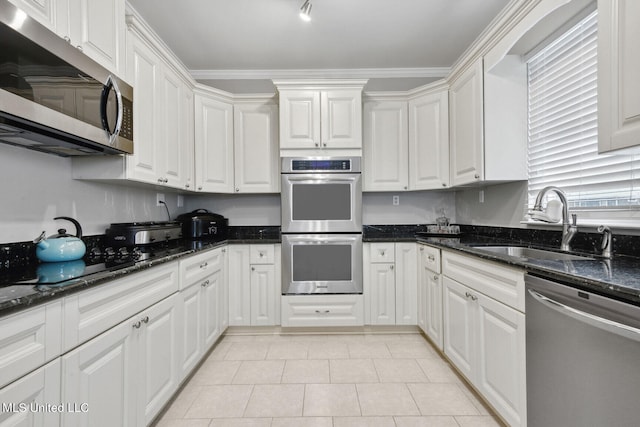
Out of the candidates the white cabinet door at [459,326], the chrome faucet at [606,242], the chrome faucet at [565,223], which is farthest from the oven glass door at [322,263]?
the chrome faucet at [606,242]

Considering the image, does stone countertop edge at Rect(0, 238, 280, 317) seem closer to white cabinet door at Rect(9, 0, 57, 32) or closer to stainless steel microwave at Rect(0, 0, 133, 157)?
stainless steel microwave at Rect(0, 0, 133, 157)

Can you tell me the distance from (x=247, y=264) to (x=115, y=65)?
1.74 m

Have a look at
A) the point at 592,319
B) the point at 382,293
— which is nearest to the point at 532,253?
the point at 592,319

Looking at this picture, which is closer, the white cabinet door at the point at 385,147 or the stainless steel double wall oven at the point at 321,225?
the stainless steel double wall oven at the point at 321,225

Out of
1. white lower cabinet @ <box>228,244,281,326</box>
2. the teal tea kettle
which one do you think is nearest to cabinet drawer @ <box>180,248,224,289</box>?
white lower cabinet @ <box>228,244,281,326</box>

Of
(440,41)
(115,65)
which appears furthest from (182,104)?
(440,41)

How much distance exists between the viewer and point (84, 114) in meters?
1.31

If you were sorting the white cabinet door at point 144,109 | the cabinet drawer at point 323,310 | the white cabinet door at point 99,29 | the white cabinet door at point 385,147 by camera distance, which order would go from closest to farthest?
1. the white cabinet door at point 99,29
2. the white cabinet door at point 144,109
3. the cabinet drawer at point 323,310
4. the white cabinet door at point 385,147

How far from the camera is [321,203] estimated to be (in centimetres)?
272

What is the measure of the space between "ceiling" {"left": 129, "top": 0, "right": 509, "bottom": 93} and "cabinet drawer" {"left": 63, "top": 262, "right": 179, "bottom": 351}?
A: 1.97 m

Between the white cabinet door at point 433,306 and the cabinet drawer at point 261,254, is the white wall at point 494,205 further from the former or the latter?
the cabinet drawer at point 261,254

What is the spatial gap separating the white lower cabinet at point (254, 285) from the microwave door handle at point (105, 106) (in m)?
1.44

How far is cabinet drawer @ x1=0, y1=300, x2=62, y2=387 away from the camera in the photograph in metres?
0.78

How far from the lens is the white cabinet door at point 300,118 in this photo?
8.92 feet
